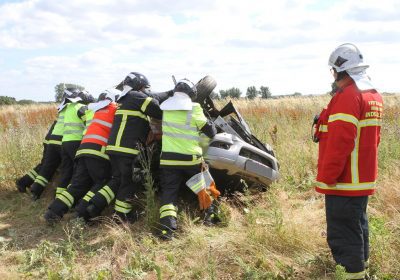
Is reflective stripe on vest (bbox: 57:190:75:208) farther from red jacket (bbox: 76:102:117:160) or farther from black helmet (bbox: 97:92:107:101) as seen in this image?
→ black helmet (bbox: 97:92:107:101)

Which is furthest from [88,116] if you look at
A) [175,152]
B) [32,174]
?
[175,152]

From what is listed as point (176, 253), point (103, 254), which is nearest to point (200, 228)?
point (176, 253)

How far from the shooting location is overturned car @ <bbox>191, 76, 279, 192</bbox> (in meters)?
5.81

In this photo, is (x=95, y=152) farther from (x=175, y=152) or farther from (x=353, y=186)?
(x=353, y=186)

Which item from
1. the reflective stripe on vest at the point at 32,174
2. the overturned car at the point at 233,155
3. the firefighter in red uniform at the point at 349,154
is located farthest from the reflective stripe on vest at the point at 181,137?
the reflective stripe on vest at the point at 32,174

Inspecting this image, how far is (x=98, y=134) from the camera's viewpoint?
6480mm

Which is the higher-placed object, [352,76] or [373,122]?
[352,76]

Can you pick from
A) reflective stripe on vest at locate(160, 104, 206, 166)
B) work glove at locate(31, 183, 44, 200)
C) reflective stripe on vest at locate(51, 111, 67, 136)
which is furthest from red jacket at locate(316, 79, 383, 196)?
work glove at locate(31, 183, 44, 200)

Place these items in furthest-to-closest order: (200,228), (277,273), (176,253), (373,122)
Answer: (200,228), (176,253), (277,273), (373,122)

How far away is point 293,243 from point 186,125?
198 centimetres

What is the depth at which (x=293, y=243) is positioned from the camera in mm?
4562

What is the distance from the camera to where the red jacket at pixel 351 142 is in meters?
3.68

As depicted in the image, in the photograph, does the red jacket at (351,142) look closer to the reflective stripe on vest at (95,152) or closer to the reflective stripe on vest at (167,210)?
the reflective stripe on vest at (167,210)

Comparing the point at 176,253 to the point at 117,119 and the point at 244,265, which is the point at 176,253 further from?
the point at 117,119
